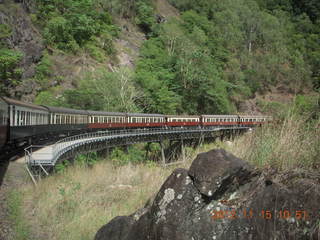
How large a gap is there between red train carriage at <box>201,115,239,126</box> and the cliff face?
73.6 feet

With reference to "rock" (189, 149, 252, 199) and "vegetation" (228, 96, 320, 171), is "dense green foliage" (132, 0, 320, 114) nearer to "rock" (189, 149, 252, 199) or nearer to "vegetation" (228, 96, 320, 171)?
"vegetation" (228, 96, 320, 171)

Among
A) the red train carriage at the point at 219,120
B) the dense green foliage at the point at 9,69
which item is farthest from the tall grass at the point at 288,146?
the dense green foliage at the point at 9,69

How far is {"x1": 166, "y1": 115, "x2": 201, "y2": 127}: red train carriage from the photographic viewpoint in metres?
34.5

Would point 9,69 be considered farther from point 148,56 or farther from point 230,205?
point 230,205

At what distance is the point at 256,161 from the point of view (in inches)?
141

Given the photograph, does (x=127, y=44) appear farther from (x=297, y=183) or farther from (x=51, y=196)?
(x=297, y=183)

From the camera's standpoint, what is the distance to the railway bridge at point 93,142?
37.4 ft

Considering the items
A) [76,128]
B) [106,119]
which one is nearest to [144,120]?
[106,119]

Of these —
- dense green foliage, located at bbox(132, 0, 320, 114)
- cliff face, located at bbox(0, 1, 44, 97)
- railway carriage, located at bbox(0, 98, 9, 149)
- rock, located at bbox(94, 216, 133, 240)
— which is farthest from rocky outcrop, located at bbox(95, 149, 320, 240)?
cliff face, located at bbox(0, 1, 44, 97)

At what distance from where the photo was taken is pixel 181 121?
117 ft

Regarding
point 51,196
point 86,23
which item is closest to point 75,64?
point 86,23

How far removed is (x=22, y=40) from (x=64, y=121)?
2384cm
